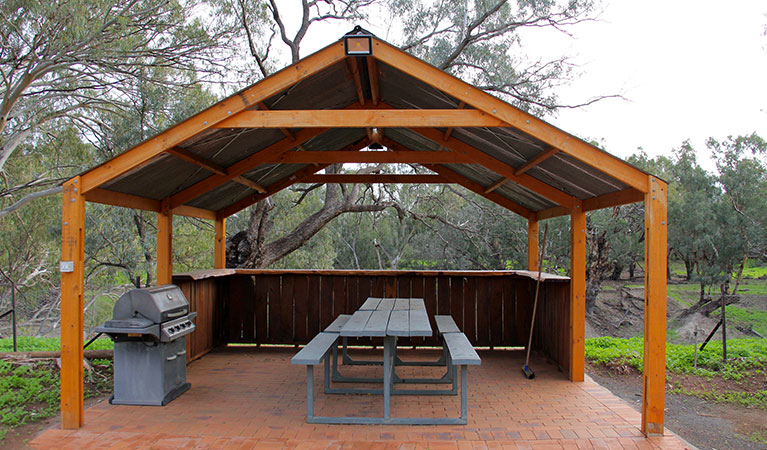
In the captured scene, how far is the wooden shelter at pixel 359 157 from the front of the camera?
13.5 feet

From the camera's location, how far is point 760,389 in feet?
19.6

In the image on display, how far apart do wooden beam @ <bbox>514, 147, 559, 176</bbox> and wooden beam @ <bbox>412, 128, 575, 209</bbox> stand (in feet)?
0.33

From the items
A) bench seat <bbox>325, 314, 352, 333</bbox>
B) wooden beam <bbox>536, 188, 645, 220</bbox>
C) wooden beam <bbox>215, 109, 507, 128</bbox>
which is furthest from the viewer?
bench seat <bbox>325, 314, 352, 333</bbox>

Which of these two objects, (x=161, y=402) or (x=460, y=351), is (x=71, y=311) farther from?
(x=460, y=351)

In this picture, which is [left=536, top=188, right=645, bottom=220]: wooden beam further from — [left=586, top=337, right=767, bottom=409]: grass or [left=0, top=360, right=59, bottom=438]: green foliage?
[left=0, top=360, right=59, bottom=438]: green foliage

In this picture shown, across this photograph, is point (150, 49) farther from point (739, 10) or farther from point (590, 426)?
point (739, 10)

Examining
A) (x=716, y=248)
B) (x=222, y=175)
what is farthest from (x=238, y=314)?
(x=716, y=248)

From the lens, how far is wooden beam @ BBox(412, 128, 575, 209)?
5.73 meters

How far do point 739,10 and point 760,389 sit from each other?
8860 mm

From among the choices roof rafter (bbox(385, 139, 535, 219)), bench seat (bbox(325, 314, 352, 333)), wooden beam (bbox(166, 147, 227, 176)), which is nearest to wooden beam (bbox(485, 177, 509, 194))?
roof rafter (bbox(385, 139, 535, 219))

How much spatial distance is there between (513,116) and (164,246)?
4.23 meters

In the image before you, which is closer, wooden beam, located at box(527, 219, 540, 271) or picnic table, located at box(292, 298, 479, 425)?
picnic table, located at box(292, 298, 479, 425)

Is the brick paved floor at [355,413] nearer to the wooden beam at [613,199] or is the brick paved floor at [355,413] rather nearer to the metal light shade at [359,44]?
the wooden beam at [613,199]

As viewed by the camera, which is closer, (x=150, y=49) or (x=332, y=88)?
(x=332, y=88)
